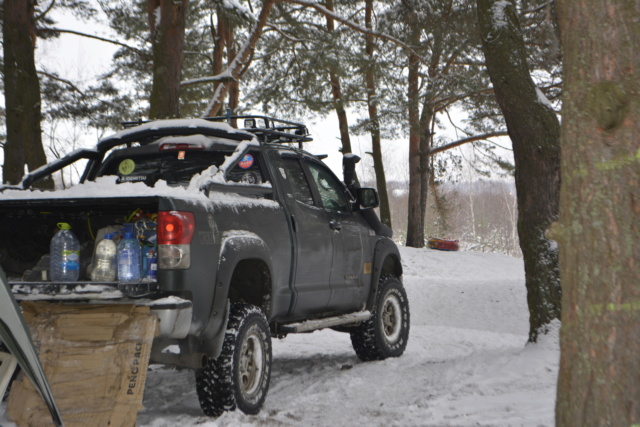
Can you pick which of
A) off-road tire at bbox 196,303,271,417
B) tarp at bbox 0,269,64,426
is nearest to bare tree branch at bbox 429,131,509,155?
off-road tire at bbox 196,303,271,417

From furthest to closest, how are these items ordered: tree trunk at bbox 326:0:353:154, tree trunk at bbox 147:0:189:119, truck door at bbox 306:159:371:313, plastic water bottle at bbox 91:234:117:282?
tree trunk at bbox 326:0:353:154 < tree trunk at bbox 147:0:189:119 < truck door at bbox 306:159:371:313 < plastic water bottle at bbox 91:234:117:282

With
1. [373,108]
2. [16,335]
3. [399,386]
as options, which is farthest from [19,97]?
[373,108]

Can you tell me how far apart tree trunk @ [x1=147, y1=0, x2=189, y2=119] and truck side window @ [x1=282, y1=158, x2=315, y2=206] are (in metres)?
5.97

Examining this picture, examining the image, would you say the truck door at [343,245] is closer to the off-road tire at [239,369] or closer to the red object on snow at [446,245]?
the off-road tire at [239,369]

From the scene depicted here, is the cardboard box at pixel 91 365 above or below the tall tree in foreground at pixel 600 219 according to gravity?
below

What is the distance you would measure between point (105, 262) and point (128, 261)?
24cm

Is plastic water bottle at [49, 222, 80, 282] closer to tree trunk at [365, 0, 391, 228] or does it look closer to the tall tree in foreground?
the tall tree in foreground

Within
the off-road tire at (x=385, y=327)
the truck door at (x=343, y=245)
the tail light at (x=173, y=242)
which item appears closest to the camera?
the tail light at (x=173, y=242)

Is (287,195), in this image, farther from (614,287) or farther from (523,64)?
(614,287)

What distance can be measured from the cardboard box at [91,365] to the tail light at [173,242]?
0.32 m

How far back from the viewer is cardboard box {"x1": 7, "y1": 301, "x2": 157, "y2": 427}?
4.02 metres

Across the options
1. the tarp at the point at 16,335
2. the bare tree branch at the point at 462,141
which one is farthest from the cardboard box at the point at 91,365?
the bare tree branch at the point at 462,141

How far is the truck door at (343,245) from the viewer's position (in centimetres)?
654

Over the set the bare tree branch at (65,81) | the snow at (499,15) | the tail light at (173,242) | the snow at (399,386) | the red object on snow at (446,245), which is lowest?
the snow at (399,386)
